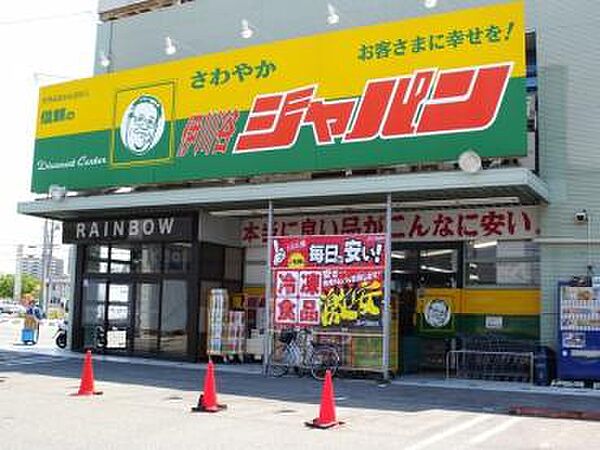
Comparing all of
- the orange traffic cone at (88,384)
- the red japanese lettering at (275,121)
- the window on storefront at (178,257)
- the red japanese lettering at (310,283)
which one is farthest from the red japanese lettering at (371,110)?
the orange traffic cone at (88,384)

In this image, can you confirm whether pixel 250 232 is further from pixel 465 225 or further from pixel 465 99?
pixel 465 99

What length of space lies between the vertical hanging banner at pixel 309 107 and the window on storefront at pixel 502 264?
347cm

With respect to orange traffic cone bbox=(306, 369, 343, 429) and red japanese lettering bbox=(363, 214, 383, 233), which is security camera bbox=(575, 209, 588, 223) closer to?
red japanese lettering bbox=(363, 214, 383, 233)

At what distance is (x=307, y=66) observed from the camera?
728 inches

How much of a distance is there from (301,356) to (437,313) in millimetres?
3818

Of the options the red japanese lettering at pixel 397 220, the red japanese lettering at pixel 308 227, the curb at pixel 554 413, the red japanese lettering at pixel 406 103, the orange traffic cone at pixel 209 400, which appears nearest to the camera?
the orange traffic cone at pixel 209 400

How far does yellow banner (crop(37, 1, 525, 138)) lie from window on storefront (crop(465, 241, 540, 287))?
453 cm

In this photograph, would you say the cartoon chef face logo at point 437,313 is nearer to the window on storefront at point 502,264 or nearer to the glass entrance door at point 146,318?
the window on storefront at point 502,264

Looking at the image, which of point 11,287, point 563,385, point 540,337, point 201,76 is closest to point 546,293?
point 540,337

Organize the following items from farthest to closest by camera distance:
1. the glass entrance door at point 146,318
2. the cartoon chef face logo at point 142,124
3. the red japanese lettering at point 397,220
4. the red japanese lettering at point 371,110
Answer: the glass entrance door at point 146,318
the cartoon chef face logo at point 142,124
the red japanese lettering at point 397,220
the red japanese lettering at point 371,110

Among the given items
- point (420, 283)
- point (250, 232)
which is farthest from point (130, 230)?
point (420, 283)

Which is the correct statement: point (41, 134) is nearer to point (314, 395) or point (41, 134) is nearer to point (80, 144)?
point (80, 144)

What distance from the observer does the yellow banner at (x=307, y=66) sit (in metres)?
16.4

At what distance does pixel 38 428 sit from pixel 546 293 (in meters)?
11.6
